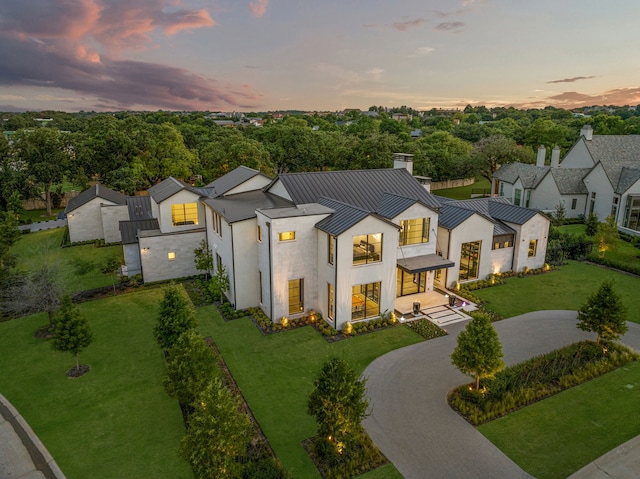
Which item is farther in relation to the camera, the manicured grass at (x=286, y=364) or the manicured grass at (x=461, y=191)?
the manicured grass at (x=461, y=191)

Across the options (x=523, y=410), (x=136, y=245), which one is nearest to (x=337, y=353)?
(x=523, y=410)

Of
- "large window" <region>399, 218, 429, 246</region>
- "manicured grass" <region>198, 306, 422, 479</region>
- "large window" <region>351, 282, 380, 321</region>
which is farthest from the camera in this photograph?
"large window" <region>399, 218, 429, 246</region>

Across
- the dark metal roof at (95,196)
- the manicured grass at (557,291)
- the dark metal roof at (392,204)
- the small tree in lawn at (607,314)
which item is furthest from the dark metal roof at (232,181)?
the small tree in lawn at (607,314)

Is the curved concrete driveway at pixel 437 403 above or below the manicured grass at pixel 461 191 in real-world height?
below

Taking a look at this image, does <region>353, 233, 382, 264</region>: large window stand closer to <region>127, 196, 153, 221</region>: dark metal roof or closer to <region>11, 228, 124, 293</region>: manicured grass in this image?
<region>11, 228, 124, 293</region>: manicured grass

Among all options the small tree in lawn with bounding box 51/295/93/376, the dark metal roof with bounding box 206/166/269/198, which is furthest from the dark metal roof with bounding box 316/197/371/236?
the small tree in lawn with bounding box 51/295/93/376

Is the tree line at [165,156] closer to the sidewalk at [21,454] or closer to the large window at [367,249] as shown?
the large window at [367,249]

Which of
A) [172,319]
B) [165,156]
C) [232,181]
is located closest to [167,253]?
[232,181]
